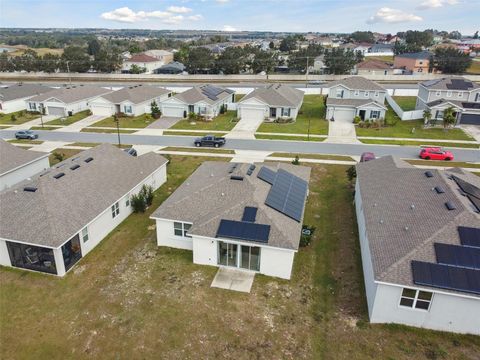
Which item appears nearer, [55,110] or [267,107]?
[267,107]

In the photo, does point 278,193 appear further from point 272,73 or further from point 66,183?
point 272,73

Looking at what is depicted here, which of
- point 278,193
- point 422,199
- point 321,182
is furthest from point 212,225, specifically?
point 321,182

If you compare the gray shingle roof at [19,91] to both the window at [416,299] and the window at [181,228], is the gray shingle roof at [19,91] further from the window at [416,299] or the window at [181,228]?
the window at [416,299]

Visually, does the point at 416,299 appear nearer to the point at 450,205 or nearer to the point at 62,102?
the point at 450,205

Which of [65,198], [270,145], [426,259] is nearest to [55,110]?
[270,145]

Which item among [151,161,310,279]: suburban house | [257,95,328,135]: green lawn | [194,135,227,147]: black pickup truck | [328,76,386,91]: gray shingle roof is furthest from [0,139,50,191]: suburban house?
[328,76,386,91]: gray shingle roof

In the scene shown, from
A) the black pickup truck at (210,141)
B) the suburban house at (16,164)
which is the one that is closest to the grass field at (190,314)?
the suburban house at (16,164)
